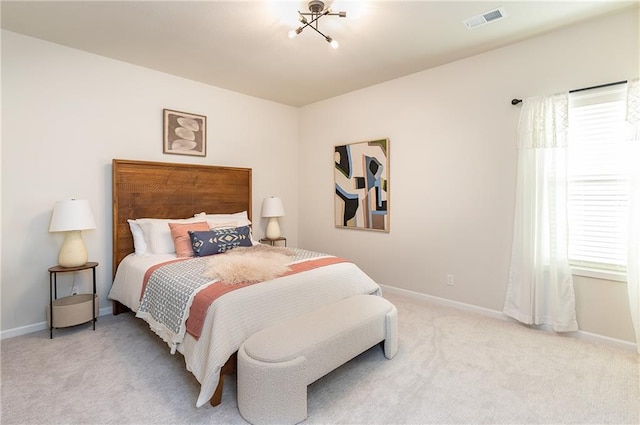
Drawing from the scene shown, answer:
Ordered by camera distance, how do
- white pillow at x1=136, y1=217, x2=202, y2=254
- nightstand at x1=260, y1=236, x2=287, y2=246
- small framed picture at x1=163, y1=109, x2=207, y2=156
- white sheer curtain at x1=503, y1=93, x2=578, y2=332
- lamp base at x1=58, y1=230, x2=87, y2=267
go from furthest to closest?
nightstand at x1=260, y1=236, x2=287, y2=246
small framed picture at x1=163, y1=109, x2=207, y2=156
white pillow at x1=136, y1=217, x2=202, y2=254
lamp base at x1=58, y1=230, x2=87, y2=267
white sheer curtain at x1=503, y1=93, x2=578, y2=332

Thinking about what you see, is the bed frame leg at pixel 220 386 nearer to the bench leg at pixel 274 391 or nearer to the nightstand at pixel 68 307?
the bench leg at pixel 274 391

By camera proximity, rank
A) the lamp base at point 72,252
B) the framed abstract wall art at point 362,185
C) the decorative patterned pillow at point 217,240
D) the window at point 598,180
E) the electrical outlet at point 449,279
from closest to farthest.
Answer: the window at point 598,180 → the lamp base at point 72,252 → the decorative patterned pillow at point 217,240 → the electrical outlet at point 449,279 → the framed abstract wall art at point 362,185

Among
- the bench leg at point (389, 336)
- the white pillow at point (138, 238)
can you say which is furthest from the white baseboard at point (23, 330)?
the bench leg at point (389, 336)

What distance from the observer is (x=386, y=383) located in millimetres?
2080

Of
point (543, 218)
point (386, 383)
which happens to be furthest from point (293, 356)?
point (543, 218)

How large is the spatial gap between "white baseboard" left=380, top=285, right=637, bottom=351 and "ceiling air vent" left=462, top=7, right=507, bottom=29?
2.63m

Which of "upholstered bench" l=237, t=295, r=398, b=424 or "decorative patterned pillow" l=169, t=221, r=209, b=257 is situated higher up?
"decorative patterned pillow" l=169, t=221, r=209, b=257

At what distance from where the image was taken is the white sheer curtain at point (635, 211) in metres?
2.37

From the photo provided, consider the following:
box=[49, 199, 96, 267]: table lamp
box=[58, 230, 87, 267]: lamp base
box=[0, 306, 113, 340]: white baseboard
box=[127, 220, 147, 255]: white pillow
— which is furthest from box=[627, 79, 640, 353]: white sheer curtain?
box=[0, 306, 113, 340]: white baseboard

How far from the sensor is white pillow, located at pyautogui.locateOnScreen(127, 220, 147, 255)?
3.23 m

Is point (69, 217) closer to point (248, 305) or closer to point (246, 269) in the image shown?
point (246, 269)

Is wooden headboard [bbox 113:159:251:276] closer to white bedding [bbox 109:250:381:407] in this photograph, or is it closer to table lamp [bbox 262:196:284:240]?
table lamp [bbox 262:196:284:240]

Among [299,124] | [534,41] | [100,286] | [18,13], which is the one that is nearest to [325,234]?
[299,124]

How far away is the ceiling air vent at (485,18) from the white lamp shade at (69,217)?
362 centimetres
